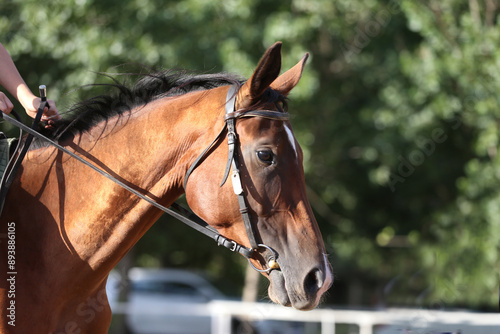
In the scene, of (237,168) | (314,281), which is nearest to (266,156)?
(237,168)

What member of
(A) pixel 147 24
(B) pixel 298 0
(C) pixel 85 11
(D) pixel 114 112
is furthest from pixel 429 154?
(D) pixel 114 112

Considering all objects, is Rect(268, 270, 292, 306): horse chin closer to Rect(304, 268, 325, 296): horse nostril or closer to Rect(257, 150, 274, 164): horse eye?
Rect(304, 268, 325, 296): horse nostril

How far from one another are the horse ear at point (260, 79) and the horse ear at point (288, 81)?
14 centimetres

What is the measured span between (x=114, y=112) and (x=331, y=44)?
8727 mm

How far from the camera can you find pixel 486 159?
10250 mm

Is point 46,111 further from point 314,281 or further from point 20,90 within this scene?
point 314,281

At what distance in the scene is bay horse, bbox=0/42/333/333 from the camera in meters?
2.53

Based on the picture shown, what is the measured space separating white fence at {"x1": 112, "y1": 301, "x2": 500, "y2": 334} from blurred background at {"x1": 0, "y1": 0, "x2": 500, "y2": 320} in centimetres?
63

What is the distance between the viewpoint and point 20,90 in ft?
9.82

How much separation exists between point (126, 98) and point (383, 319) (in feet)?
15.0

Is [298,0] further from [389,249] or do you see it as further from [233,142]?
[389,249]

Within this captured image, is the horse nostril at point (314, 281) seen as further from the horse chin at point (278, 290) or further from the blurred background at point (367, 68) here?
the blurred background at point (367, 68)

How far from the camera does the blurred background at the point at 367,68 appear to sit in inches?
349

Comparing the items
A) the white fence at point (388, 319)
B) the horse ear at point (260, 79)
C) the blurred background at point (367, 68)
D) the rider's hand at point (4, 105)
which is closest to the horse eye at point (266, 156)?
the horse ear at point (260, 79)
